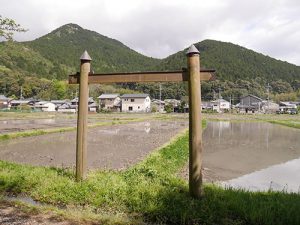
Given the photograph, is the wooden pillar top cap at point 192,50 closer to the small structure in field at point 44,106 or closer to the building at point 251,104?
the small structure in field at point 44,106

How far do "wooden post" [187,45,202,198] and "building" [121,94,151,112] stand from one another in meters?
76.6

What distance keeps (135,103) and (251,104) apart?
41.5 meters

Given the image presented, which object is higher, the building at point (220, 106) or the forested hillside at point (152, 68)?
the forested hillside at point (152, 68)

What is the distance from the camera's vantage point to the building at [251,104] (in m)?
91.3

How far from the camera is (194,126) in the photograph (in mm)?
5297

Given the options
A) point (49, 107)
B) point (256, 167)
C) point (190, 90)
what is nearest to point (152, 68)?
point (49, 107)

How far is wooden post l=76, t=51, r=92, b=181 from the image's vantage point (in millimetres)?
6113

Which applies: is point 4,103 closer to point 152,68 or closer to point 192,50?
point 152,68

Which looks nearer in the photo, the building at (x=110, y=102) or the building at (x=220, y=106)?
the building at (x=110, y=102)

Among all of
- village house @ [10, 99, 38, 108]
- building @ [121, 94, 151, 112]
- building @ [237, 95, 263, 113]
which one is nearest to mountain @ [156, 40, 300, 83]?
building @ [237, 95, 263, 113]

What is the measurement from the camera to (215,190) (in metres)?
5.77

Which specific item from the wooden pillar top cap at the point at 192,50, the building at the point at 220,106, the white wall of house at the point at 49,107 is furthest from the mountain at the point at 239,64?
the wooden pillar top cap at the point at 192,50

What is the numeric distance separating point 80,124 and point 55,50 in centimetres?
17859

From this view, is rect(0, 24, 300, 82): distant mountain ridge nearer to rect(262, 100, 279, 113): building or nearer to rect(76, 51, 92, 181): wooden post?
rect(262, 100, 279, 113): building
